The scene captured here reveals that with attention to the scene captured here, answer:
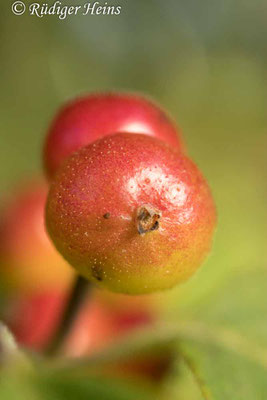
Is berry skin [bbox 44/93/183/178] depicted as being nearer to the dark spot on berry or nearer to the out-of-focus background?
the dark spot on berry

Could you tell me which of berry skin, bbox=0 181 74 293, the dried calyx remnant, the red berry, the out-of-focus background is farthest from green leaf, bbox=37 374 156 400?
the out-of-focus background

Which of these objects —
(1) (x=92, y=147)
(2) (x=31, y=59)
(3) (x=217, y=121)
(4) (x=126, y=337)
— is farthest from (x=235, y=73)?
(1) (x=92, y=147)

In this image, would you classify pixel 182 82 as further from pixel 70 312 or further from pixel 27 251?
pixel 70 312

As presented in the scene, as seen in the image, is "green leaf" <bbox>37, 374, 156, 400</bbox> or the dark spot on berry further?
"green leaf" <bbox>37, 374, 156, 400</bbox>

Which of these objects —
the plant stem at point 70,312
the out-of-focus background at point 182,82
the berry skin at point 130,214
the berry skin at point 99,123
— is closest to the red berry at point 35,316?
the plant stem at point 70,312

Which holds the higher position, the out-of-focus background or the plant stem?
the out-of-focus background

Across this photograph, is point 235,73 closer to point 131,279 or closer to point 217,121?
point 217,121

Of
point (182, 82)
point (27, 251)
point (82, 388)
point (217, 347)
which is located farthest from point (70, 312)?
point (182, 82)

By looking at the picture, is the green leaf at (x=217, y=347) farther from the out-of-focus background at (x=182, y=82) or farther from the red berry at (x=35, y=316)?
the out-of-focus background at (x=182, y=82)
